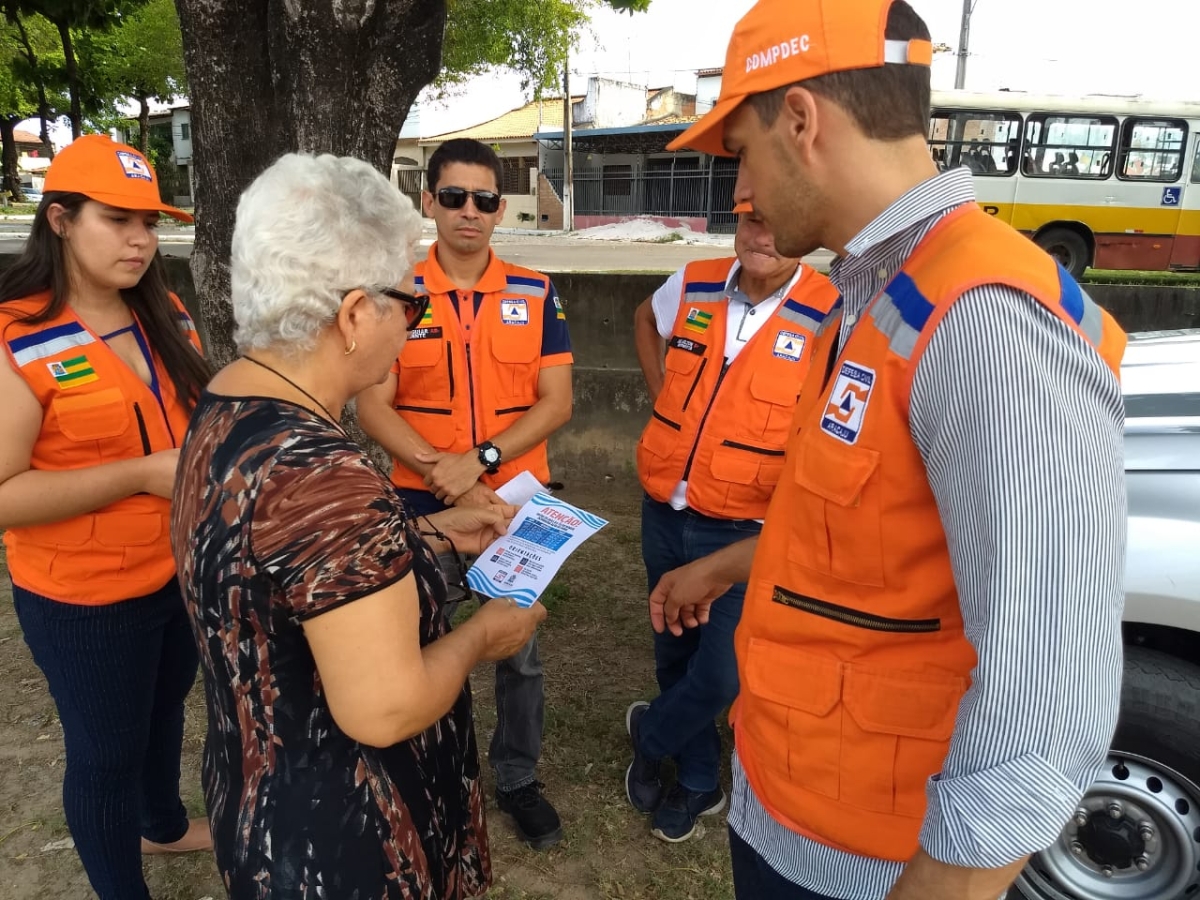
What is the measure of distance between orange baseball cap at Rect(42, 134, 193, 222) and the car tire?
271cm

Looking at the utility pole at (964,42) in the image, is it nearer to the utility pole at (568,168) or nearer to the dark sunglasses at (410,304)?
the utility pole at (568,168)

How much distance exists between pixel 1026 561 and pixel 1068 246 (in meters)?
14.5

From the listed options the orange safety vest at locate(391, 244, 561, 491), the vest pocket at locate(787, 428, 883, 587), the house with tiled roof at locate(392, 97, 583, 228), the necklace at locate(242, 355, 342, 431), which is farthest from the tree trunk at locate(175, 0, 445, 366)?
the house with tiled roof at locate(392, 97, 583, 228)

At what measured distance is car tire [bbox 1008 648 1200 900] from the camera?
1.97m

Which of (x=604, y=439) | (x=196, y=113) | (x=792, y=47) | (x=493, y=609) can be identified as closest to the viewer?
(x=792, y=47)

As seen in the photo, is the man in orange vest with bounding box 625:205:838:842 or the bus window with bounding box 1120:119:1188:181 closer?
the man in orange vest with bounding box 625:205:838:842

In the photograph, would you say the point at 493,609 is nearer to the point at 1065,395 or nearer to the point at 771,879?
the point at 771,879

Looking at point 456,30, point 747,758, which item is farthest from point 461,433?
point 456,30

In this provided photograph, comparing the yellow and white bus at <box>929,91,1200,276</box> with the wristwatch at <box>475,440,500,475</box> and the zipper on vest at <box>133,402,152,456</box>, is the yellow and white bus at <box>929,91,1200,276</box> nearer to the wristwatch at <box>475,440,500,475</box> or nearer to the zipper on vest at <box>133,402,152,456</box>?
the wristwatch at <box>475,440,500,475</box>

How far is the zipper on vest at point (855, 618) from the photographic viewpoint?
41.9 inches

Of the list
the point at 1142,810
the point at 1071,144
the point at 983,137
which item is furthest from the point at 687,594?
the point at 1071,144

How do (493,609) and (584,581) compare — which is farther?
(584,581)

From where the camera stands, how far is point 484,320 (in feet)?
8.96

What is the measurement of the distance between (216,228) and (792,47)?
3163mm
